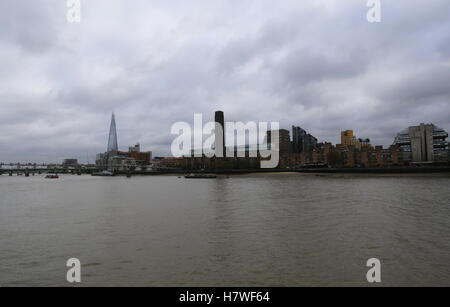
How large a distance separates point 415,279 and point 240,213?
40.3 feet

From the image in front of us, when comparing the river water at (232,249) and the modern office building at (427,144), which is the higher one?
the modern office building at (427,144)

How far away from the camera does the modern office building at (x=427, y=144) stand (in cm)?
14588

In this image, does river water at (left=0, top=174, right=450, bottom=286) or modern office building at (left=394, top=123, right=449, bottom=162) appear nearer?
river water at (left=0, top=174, right=450, bottom=286)

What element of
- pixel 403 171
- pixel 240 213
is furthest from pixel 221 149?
pixel 240 213

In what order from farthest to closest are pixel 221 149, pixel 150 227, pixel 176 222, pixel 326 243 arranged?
pixel 221 149
pixel 176 222
pixel 150 227
pixel 326 243

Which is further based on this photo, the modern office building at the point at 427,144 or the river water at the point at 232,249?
the modern office building at the point at 427,144

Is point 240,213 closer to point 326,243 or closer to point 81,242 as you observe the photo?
point 326,243

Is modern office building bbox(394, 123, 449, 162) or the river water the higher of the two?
modern office building bbox(394, 123, 449, 162)

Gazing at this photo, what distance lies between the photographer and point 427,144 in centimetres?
14725

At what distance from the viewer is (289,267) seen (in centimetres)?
841

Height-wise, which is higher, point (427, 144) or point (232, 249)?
point (427, 144)

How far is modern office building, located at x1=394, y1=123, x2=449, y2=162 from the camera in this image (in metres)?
146

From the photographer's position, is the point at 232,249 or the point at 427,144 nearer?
the point at 232,249

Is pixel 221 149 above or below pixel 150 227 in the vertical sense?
above
